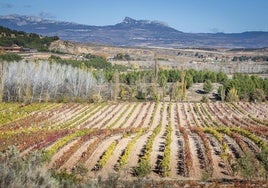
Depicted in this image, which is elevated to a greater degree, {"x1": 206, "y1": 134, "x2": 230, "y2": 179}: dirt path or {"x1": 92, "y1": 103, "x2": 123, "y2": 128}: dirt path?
{"x1": 206, "y1": 134, "x2": 230, "y2": 179}: dirt path

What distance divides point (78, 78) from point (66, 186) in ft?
228

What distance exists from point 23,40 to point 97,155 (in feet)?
378

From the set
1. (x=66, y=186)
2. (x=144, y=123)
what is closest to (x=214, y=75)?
(x=144, y=123)

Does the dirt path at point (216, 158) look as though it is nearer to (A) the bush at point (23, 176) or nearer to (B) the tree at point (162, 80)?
(A) the bush at point (23, 176)

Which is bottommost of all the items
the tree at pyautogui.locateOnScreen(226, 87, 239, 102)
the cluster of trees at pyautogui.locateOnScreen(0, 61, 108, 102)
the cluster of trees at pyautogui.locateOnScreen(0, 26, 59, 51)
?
the tree at pyautogui.locateOnScreen(226, 87, 239, 102)

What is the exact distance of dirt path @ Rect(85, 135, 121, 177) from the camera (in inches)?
1096

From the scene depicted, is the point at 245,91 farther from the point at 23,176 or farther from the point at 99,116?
the point at 23,176

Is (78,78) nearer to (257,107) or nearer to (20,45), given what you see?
(257,107)

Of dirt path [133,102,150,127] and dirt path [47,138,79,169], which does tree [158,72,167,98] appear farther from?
dirt path [47,138,79,169]

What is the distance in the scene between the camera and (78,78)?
271 feet

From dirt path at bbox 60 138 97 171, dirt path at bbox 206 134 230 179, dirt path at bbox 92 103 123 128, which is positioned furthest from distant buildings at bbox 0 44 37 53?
dirt path at bbox 206 134 230 179

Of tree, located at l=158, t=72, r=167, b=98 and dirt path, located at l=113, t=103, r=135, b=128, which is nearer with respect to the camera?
dirt path, located at l=113, t=103, r=135, b=128

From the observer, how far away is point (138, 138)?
40625mm

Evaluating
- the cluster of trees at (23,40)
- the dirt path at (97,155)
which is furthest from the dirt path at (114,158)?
the cluster of trees at (23,40)
